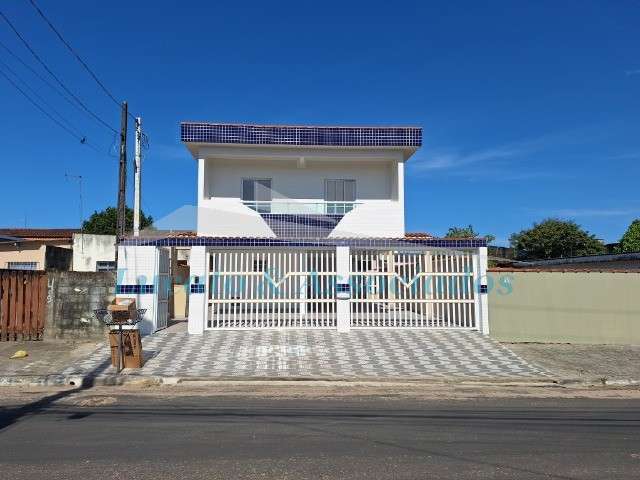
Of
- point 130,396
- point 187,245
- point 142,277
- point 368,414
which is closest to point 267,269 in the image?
point 187,245

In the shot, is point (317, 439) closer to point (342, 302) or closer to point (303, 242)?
point (342, 302)

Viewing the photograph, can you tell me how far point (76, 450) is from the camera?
17.4 ft

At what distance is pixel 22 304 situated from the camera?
12.6 m

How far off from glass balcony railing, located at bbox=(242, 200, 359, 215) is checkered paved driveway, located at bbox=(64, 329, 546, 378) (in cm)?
660

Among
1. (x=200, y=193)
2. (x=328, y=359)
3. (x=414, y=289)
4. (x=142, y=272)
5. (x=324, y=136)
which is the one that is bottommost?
(x=328, y=359)

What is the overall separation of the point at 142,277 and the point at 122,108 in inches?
270

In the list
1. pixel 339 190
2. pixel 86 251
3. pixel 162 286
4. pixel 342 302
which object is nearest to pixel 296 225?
pixel 339 190

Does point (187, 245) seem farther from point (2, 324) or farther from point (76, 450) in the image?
point (76, 450)

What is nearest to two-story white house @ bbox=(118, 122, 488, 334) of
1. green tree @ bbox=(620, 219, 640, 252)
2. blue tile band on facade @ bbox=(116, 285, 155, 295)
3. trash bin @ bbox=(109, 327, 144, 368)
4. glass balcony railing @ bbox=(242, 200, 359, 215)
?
blue tile band on facade @ bbox=(116, 285, 155, 295)

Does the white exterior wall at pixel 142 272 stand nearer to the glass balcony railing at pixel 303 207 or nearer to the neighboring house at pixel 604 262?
the glass balcony railing at pixel 303 207

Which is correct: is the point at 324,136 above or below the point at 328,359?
above

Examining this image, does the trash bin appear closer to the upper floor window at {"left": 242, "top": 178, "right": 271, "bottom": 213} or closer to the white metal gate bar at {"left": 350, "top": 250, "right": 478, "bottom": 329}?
the white metal gate bar at {"left": 350, "top": 250, "right": 478, "bottom": 329}

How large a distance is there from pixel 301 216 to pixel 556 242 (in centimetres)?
2712

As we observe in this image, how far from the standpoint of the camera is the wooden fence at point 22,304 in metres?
12.5
